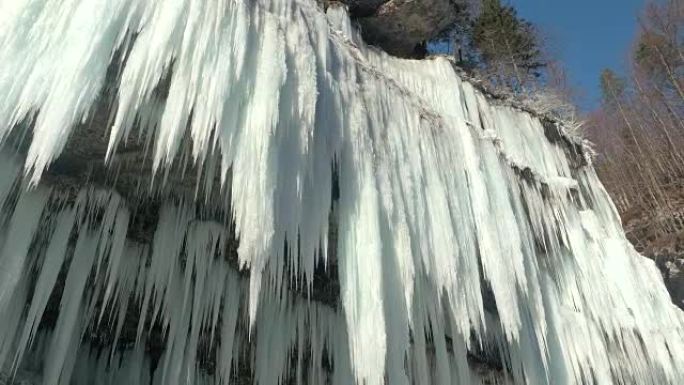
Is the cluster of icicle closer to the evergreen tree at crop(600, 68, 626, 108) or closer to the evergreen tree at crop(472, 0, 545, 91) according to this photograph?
the evergreen tree at crop(472, 0, 545, 91)

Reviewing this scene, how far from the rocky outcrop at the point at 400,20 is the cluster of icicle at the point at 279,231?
12.4 ft

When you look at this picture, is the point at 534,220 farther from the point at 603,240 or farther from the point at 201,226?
the point at 201,226

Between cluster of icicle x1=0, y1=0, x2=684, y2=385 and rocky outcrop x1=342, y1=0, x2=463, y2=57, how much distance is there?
377cm

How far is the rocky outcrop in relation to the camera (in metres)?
10.1

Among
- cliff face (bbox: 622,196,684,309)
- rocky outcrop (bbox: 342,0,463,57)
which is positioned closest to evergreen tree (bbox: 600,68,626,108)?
cliff face (bbox: 622,196,684,309)

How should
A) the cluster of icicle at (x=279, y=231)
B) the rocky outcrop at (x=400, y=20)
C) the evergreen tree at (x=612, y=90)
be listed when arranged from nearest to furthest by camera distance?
the cluster of icicle at (x=279, y=231) < the rocky outcrop at (x=400, y=20) < the evergreen tree at (x=612, y=90)

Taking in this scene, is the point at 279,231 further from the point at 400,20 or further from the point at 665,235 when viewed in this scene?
the point at 665,235

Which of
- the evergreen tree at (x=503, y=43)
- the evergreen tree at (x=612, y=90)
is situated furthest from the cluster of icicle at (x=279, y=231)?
the evergreen tree at (x=612, y=90)

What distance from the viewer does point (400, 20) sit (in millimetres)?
10195

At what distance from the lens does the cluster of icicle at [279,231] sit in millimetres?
4117

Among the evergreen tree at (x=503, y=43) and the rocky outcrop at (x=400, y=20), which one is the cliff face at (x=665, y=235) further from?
the rocky outcrop at (x=400, y=20)

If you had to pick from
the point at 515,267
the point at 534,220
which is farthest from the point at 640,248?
the point at 515,267

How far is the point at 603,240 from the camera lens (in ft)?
26.1

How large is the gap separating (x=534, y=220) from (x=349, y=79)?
2968 mm
